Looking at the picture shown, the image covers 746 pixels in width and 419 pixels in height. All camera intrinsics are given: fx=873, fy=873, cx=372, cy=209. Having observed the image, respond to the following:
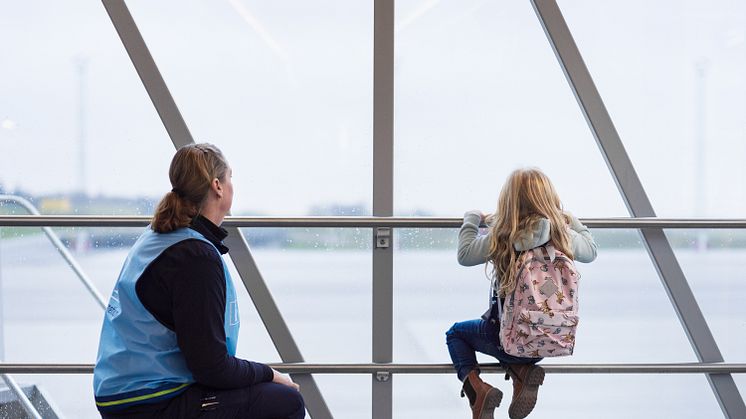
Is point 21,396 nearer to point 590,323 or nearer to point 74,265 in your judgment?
point 74,265

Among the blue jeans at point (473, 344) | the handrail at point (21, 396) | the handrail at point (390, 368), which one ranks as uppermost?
the blue jeans at point (473, 344)

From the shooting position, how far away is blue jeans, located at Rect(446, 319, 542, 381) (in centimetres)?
294

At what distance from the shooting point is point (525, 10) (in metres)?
3.34

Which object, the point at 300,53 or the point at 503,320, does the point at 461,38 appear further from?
the point at 503,320

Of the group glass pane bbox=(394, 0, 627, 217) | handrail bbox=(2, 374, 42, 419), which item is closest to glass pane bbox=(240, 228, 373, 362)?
glass pane bbox=(394, 0, 627, 217)

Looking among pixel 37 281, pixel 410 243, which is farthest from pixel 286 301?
pixel 37 281

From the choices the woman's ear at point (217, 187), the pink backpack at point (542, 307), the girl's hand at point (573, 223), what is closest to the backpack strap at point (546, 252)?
the pink backpack at point (542, 307)

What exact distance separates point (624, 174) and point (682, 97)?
1.38 feet

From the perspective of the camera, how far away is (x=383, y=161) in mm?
3250

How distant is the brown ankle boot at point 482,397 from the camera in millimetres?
2861

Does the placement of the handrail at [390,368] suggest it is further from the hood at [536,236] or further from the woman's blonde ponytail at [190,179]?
the woman's blonde ponytail at [190,179]

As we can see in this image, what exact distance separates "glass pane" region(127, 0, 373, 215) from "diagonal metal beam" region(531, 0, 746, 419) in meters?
0.71

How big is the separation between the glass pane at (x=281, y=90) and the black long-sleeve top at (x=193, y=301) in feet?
3.94

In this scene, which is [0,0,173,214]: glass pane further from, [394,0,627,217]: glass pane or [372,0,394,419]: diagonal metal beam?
[394,0,627,217]: glass pane
